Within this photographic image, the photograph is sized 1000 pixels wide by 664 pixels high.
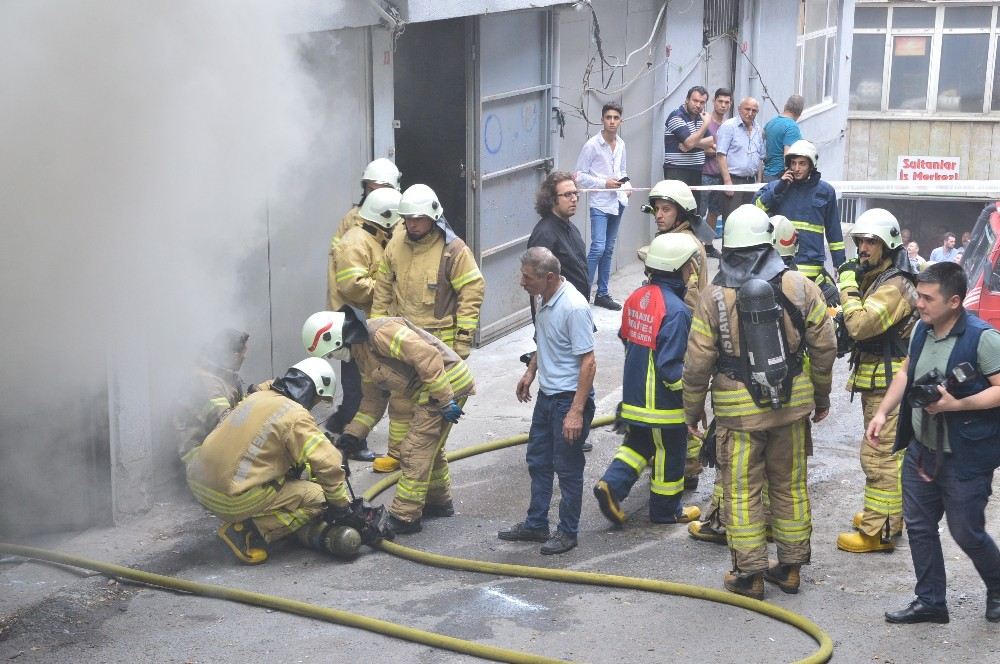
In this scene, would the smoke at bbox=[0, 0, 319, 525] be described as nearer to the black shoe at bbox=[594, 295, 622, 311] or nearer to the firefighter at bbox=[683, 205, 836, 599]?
the firefighter at bbox=[683, 205, 836, 599]

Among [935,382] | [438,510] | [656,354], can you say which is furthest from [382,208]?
[935,382]

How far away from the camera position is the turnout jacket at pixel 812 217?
8.21 metres

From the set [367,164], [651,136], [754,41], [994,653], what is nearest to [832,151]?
[754,41]

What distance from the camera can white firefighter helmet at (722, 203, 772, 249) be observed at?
18.2 ft

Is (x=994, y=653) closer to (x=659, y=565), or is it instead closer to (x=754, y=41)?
(x=659, y=565)

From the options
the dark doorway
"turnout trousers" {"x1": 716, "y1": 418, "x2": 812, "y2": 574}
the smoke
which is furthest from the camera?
the dark doorway

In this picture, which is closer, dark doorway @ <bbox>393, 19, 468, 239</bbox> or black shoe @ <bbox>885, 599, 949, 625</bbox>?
black shoe @ <bbox>885, 599, 949, 625</bbox>

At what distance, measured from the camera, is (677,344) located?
6.20 meters

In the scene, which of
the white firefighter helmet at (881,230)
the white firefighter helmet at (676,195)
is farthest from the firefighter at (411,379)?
the white firefighter helmet at (881,230)

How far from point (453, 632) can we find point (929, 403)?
7.04 ft

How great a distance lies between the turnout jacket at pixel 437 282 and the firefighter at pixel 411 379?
708mm

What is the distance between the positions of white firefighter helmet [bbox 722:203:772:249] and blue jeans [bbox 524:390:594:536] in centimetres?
117

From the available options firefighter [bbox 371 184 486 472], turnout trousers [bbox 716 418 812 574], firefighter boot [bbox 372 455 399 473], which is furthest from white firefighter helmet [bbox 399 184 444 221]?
turnout trousers [bbox 716 418 812 574]

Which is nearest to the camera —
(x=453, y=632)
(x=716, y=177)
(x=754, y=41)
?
(x=453, y=632)
